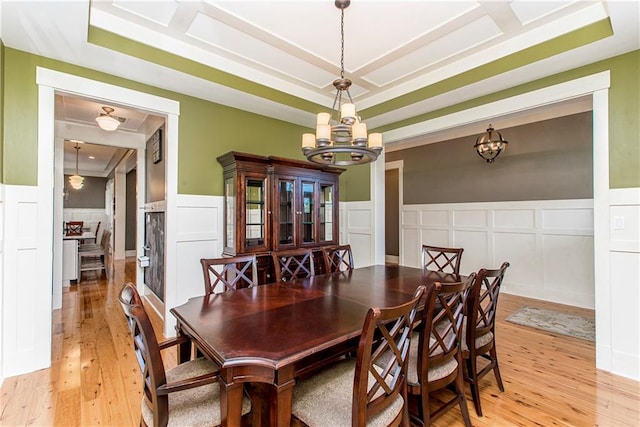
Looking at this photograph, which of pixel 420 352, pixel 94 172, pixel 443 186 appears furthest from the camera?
pixel 94 172

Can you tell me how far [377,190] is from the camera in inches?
179

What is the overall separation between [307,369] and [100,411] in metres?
1.62

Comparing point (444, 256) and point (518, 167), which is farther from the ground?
point (518, 167)

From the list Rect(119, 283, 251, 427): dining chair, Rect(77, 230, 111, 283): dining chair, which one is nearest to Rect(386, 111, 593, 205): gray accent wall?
Rect(119, 283, 251, 427): dining chair

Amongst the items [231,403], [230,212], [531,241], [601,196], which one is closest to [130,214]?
[230,212]

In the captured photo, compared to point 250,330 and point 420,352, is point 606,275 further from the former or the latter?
point 250,330

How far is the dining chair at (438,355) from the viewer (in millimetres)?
1533

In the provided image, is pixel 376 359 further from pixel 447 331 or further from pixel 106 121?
pixel 106 121

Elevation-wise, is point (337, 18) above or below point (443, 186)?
above

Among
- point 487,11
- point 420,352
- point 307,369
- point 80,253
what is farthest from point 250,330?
point 80,253

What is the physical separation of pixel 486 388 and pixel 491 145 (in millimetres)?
3674

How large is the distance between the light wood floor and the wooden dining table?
2.95 ft

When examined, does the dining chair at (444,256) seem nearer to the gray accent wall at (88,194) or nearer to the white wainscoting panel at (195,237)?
the white wainscoting panel at (195,237)

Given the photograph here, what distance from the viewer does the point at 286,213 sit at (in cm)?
362
